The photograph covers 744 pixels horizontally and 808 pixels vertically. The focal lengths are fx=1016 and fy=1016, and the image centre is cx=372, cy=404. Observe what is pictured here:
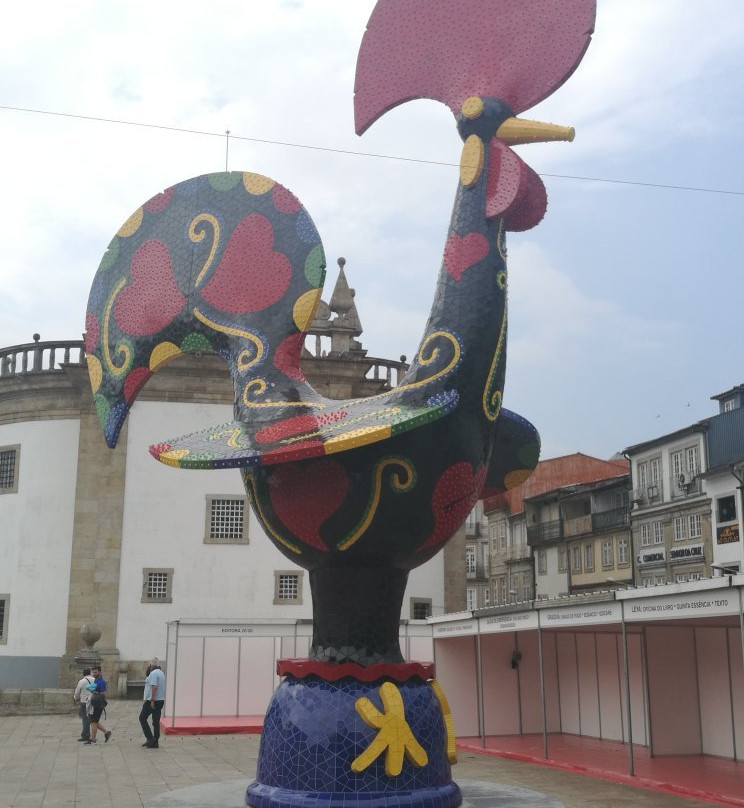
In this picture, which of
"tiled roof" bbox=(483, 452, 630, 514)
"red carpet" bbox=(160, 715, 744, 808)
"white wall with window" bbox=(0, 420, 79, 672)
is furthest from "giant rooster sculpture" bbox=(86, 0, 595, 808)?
"tiled roof" bbox=(483, 452, 630, 514)

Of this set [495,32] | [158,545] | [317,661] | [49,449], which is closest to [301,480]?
[317,661]

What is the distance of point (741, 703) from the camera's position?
50.1 feet

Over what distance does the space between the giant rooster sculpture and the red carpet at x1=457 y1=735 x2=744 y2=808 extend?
4.67 metres

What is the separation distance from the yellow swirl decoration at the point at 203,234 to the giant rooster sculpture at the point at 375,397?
24mm

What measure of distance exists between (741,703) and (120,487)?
58.2 ft

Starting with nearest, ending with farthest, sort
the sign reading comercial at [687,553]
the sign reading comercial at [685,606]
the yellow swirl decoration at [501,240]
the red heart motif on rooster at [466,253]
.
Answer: the red heart motif on rooster at [466,253] → the yellow swirl decoration at [501,240] → the sign reading comercial at [685,606] → the sign reading comercial at [687,553]

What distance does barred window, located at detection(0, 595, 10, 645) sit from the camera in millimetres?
27797

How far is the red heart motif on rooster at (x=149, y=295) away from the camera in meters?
10.4

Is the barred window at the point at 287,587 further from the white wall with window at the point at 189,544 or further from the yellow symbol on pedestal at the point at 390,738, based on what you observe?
the yellow symbol on pedestal at the point at 390,738

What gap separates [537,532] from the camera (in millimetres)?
54938

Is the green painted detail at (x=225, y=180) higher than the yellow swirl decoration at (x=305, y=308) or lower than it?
higher

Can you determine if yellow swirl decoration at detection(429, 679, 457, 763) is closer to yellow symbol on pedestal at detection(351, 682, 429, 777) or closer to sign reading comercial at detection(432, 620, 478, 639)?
yellow symbol on pedestal at detection(351, 682, 429, 777)

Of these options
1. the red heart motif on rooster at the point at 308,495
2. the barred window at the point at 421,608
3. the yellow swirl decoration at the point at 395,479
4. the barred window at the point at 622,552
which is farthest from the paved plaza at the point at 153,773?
the barred window at the point at 622,552

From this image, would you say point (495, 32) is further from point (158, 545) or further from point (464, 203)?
point (158, 545)
